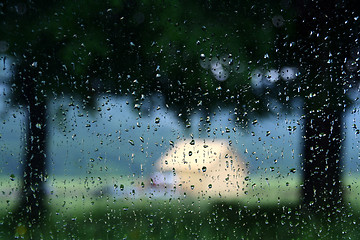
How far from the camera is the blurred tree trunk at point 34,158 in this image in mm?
1560

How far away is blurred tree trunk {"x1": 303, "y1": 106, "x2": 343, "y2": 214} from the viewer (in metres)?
1.80

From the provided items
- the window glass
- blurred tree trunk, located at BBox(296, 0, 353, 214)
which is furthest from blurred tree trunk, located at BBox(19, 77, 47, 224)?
blurred tree trunk, located at BBox(296, 0, 353, 214)

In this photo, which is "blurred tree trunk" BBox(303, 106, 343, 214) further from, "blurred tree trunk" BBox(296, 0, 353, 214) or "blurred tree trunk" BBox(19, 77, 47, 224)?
"blurred tree trunk" BBox(19, 77, 47, 224)

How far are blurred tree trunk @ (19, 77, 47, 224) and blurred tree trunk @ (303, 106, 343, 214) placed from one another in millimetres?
1332

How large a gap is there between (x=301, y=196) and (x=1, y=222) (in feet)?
4.94

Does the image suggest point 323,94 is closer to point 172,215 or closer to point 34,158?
point 172,215

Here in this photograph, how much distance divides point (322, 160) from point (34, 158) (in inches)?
58.4

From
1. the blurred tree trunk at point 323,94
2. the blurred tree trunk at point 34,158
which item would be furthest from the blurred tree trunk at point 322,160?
the blurred tree trunk at point 34,158

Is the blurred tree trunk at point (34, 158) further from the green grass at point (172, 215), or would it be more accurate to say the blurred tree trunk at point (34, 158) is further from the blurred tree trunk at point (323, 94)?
the blurred tree trunk at point (323, 94)

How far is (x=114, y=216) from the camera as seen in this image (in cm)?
163

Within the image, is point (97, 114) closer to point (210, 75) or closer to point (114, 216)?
point (114, 216)

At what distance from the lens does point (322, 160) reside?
72.0 inches

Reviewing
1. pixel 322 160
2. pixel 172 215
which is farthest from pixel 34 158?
pixel 322 160

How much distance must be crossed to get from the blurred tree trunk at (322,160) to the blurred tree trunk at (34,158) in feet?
4.37
